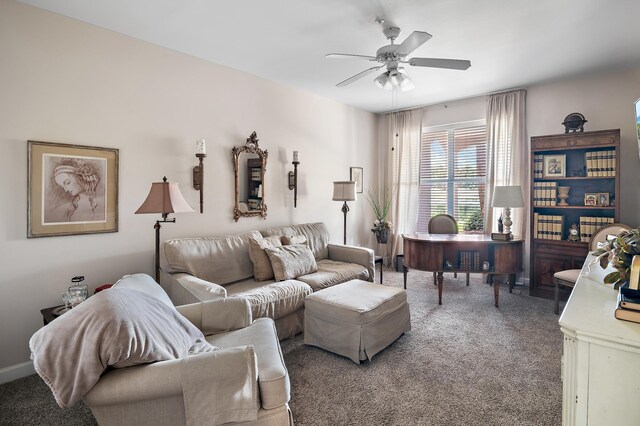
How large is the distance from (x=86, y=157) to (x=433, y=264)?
3.57 metres

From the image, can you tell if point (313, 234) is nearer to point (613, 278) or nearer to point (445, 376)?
point (445, 376)

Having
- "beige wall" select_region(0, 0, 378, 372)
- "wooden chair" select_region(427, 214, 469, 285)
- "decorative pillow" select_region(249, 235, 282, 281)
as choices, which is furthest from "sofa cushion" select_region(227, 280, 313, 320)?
"wooden chair" select_region(427, 214, 469, 285)

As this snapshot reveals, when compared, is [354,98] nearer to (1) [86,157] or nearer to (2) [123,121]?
(2) [123,121]

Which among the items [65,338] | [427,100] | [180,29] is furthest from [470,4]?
[65,338]

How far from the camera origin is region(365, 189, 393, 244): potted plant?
18.0ft

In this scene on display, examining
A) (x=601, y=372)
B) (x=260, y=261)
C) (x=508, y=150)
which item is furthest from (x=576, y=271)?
(x=260, y=261)

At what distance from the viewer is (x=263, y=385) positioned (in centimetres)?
151

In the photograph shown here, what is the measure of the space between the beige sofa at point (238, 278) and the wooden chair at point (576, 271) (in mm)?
2073

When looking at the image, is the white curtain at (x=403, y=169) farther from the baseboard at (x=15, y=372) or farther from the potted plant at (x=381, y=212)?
the baseboard at (x=15, y=372)

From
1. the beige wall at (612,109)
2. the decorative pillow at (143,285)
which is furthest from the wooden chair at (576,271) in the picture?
the decorative pillow at (143,285)

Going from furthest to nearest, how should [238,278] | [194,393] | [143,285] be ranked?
[238,278], [143,285], [194,393]

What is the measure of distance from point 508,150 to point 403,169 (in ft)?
5.23

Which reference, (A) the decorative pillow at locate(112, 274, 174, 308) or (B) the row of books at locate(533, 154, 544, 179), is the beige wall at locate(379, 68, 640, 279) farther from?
(A) the decorative pillow at locate(112, 274, 174, 308)

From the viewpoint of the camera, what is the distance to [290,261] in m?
3.45
